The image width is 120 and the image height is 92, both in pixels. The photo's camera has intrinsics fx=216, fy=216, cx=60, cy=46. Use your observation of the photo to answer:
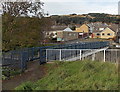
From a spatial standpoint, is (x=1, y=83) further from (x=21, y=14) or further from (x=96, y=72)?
(x=21, y=14)

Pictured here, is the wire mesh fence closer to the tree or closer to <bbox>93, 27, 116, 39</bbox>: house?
the tree

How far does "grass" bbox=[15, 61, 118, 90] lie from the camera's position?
6992mm

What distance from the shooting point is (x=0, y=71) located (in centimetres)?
916

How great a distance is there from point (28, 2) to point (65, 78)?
51.0 feet

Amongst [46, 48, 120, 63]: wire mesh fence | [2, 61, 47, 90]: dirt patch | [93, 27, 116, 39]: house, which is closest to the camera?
[2, 61, 47, 90]: dirt patch

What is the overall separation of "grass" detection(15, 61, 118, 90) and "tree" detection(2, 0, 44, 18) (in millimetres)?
12976

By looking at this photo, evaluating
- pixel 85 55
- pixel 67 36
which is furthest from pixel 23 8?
pixel 67 36

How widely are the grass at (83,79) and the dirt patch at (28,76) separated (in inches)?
23.3

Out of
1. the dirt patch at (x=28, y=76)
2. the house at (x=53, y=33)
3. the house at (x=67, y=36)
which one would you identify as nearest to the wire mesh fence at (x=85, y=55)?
the dirt patch at (x=28, y=76)

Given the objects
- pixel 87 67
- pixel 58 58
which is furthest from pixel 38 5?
pixel 87 67

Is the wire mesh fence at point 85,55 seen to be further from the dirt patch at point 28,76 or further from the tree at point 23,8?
the tree at point 23,8

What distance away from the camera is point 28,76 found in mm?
9125

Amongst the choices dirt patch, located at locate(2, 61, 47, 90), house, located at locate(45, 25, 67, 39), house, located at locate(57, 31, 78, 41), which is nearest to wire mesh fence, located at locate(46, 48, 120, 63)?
dirt patch, located at locate(2, 61, 47, 90)

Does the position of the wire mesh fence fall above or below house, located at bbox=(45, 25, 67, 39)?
below
